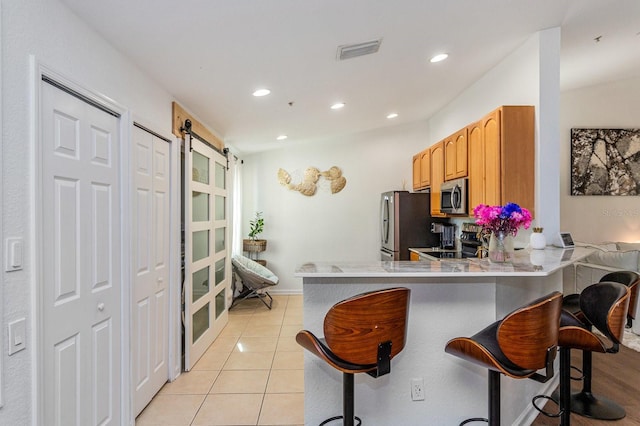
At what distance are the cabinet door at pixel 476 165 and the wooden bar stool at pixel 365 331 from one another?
210cm

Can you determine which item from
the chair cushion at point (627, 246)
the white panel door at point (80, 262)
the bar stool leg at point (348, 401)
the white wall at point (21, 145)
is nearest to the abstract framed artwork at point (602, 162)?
the chair cushion at point (627, 246)

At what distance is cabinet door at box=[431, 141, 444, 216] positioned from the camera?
178 inches

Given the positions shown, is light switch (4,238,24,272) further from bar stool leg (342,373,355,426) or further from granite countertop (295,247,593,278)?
bar stool leg (342,373,355,426)

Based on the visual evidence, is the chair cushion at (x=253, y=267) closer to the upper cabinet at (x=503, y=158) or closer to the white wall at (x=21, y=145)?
the upper cabinet at (x=503, y=158)

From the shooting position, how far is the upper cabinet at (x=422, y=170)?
5.07 meters

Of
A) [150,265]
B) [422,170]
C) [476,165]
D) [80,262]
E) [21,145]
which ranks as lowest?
[150,265]

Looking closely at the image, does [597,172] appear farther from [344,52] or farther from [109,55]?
[109,55]

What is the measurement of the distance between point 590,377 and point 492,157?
5.75 feet

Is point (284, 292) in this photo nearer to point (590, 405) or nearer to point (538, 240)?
point (538, 240)

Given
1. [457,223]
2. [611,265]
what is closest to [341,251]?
[457,223]

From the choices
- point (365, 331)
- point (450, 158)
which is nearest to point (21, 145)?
point (365, 331)

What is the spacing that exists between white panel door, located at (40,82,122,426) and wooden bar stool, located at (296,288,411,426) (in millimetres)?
1163

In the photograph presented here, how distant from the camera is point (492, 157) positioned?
10.6 ft

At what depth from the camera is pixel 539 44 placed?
122 inches
